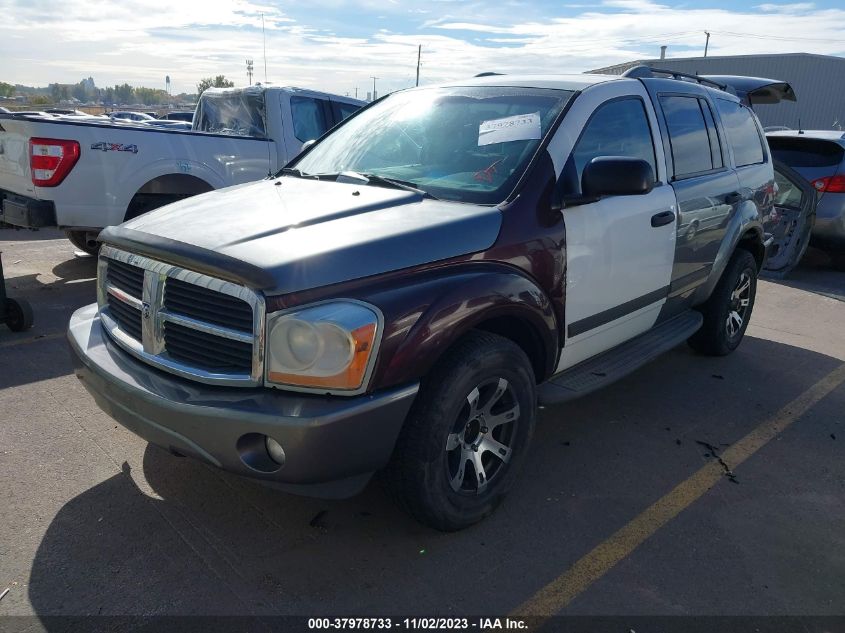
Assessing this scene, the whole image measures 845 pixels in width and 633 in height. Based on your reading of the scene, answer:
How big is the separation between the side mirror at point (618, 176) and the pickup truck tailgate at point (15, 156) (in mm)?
4820

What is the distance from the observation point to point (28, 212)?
5684mm

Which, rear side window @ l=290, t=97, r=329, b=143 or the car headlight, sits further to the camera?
rear side window @ l=290, t=97, r=329, b=143

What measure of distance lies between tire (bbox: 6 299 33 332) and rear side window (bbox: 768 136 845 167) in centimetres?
905

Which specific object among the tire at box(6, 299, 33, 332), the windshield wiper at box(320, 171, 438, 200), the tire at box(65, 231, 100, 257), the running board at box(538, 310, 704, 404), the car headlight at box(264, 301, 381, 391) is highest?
the windshield wiper at box(320, 171, 438, 200)

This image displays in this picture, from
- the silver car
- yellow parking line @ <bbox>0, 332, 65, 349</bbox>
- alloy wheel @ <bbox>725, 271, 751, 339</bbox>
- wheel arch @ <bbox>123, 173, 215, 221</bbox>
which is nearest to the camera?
yellow parking line @ <bbox>0, 332, 65, 349</bbox>

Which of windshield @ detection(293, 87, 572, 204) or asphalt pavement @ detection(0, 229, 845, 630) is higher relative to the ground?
windshield @ detection(293, 87, 572, 204)

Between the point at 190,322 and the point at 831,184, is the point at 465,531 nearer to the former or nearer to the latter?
the point at 190,322

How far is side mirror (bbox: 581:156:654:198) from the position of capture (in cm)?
316

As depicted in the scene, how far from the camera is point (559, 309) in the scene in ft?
11.0

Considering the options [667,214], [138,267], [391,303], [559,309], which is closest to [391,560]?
[391,303]

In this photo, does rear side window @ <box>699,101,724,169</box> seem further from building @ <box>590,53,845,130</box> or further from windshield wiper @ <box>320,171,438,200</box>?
building @ <box>590,53,845,130</box>

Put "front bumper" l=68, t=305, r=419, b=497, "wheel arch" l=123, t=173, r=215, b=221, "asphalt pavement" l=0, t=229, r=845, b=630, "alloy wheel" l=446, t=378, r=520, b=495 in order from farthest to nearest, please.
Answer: "wheel arch" l=123, t=173, r=215, b=221 → "alloy wheel" l=446, t=378, r=520, b=495 → "asphalt pavement" l=0, t=229, r=845, b=630 → "front bumper" l=68, t=305, r=419, b=497

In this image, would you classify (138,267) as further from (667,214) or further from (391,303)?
(667,214)

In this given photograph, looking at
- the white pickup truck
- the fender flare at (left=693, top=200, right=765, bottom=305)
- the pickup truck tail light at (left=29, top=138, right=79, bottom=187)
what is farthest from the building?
the pickup truck tail light at (left=29, top=138, right=79, bottom=187)
